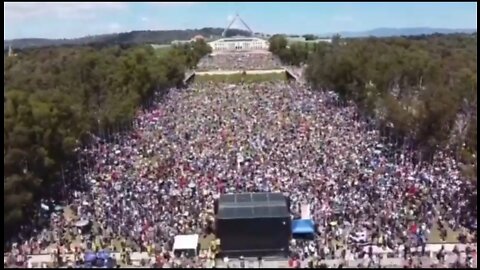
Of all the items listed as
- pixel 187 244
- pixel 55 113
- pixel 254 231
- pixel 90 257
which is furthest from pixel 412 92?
pixel 90 257

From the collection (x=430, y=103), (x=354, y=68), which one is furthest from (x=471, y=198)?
(x=354, y=68)

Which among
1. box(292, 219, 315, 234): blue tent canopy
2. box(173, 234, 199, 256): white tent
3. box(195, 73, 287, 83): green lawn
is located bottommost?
box(195, 73, 287, 83): green lawn

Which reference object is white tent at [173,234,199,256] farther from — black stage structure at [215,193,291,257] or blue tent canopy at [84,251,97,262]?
blue tent canopy at [84,251,97,262]

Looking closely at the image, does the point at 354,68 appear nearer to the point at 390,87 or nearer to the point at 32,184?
the point at 390,87

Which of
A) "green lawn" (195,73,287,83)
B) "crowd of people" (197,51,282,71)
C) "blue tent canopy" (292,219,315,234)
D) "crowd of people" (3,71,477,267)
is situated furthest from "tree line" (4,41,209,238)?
"crowd of people" (197,51,282,71)

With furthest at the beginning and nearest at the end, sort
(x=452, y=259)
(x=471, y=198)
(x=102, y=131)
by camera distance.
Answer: (x=102, y=131) → (x=471, y=198) → (x=452, y=259)

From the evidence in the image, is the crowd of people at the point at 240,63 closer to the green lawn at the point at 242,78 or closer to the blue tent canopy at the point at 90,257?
the green lawn at the point at 242,78

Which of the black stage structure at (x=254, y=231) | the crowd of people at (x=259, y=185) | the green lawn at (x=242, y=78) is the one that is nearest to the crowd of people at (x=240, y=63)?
the green lawn at (x=242, y=78)
